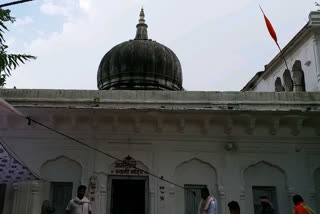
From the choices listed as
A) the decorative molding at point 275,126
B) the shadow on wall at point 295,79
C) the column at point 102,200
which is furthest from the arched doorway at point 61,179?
the shadow on wall at point 295,79

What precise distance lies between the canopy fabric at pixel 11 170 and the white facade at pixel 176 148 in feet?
1.52

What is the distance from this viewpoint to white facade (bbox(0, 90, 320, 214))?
27.0 feet

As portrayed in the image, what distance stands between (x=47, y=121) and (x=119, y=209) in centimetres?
363

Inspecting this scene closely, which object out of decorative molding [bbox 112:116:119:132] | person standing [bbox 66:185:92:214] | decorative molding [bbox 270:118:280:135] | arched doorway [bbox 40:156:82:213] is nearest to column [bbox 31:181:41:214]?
arched doorway [bbox 40:156:82:213]

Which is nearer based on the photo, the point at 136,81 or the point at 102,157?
the point at 102,157

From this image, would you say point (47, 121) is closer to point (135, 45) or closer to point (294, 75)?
point (135, 45)

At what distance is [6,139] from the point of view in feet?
27.8

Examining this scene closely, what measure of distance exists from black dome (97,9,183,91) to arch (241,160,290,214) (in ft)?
13.5

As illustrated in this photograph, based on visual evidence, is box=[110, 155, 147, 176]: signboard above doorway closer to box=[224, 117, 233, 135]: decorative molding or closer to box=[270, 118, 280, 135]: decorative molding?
box=[224, 117, 233, 135]: decorative molding

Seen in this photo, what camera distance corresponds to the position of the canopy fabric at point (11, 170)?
7037mm

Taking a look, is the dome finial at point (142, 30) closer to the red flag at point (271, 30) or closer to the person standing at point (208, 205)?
the red flag at point (271, 30)

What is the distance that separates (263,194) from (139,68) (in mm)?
5192

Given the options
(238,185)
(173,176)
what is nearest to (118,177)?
(173,176)

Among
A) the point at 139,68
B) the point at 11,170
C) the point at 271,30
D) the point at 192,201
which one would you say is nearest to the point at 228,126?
the point at 192,201
